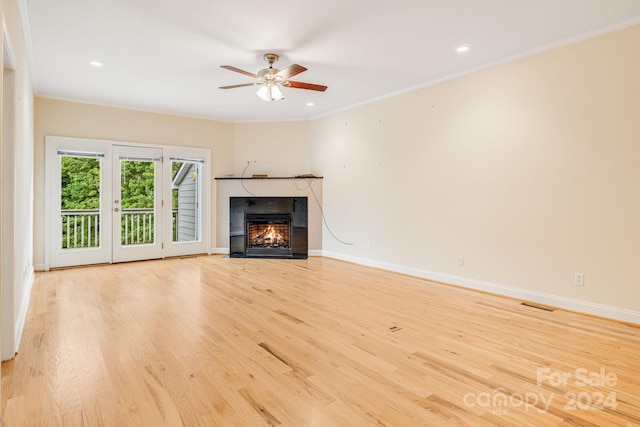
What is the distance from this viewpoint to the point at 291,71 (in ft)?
12.2

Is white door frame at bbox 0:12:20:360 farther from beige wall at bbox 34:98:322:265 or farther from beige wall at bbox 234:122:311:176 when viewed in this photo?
beige wall at bbox 234:122:311:176

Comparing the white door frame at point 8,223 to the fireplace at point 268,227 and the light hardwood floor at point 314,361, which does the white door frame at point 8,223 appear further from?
the fireplace at point 268,227

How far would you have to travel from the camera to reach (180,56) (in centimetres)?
395

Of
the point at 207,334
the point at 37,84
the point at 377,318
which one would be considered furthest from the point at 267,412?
the point at 37,84

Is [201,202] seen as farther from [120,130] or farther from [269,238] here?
[120,130]

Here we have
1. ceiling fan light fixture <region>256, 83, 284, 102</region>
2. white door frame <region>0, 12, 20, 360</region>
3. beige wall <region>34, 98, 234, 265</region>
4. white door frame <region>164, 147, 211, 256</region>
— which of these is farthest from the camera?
white door frame <region>164, 147, 211, 256</region>

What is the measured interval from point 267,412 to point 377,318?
168 cm

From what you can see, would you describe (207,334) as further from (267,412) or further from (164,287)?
(164,287)

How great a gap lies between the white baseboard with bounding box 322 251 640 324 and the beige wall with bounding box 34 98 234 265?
4027 millimetres

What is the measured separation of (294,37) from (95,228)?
4.71m

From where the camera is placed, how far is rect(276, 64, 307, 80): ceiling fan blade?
11.7 ft

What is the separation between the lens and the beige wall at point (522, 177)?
3.24 meters

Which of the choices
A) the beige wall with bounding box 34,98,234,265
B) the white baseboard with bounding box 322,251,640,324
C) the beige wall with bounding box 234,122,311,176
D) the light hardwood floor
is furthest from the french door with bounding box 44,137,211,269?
the white baseboard with bounding box 322,251,640,324

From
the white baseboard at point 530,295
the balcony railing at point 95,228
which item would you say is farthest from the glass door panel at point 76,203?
the white baseboard at point 530,295
